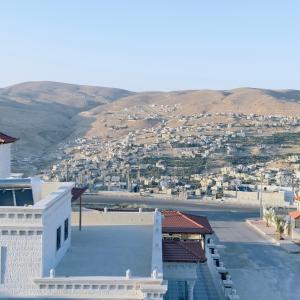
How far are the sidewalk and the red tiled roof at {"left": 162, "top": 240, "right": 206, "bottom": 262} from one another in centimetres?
1948

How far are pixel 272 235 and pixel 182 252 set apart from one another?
25.0 metres

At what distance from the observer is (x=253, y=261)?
3312 cm

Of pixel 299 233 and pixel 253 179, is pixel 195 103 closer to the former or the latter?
pixel 253 179

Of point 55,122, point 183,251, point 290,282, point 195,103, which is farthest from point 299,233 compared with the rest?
point 195,103

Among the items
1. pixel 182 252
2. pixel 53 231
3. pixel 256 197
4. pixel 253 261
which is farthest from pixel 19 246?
pixel 256 197

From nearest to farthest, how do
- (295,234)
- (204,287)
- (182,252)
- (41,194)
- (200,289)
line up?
1. (182,252)
2. (41,194)
3. (200,289)
4. (204,287)
5. (295,234)

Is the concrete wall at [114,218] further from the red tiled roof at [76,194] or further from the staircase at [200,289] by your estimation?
the staircase at [200,289]

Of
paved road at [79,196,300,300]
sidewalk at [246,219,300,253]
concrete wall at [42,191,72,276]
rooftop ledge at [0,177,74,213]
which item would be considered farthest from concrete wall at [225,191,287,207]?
concrete wall at [42,191,72,276]

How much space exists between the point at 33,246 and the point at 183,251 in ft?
16.3

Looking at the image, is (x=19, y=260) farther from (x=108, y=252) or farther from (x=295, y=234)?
(x=295, y=234)

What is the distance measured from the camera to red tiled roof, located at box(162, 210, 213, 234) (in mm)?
26394

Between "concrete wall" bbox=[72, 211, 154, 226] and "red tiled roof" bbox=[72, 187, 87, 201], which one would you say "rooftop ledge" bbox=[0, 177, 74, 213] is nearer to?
"red tiled roof" bbox=[72, 187, 87, 201]

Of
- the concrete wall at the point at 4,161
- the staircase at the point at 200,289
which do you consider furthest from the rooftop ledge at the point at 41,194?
the staircase at the point at 200,289

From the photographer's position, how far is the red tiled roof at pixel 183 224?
26.4 metres
